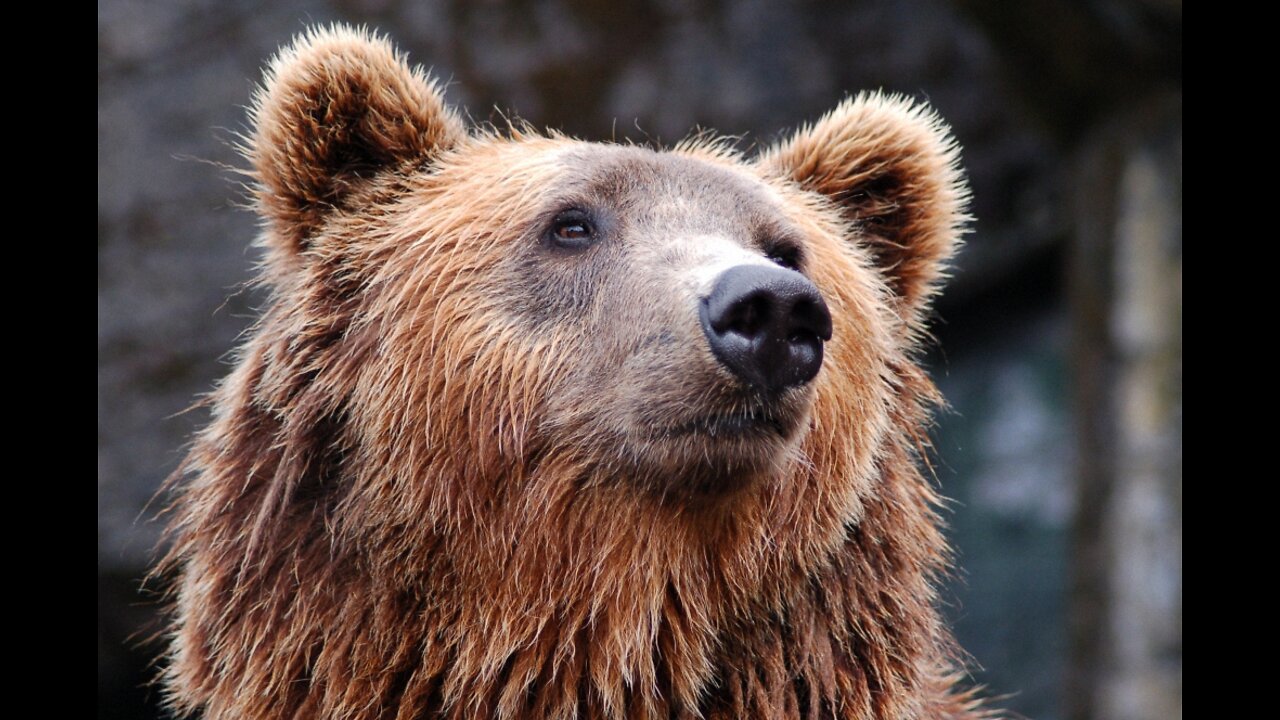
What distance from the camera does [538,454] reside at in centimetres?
372

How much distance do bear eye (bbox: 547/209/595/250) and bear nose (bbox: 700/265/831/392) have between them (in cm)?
71

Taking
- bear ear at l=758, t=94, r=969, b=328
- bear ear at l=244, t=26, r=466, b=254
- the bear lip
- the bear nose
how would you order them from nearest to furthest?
the bear nose
the bear lip
bear ear at l=244, t=26, r=466, b=254
bear ear at l=758, t=94, r=969, b=328

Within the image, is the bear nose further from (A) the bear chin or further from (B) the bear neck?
(B) the bear neck

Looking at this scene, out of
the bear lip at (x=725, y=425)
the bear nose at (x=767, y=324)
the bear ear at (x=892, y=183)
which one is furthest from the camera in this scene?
the bear ear at (x=892, y=183)

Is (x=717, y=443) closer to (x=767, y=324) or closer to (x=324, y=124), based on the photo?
(x=767, y=324)

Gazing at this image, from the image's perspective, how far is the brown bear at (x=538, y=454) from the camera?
3.60m

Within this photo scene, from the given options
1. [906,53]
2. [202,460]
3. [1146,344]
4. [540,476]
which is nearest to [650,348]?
[540,476]

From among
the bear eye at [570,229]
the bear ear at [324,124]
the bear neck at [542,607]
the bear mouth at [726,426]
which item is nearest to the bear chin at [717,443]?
the bear mouth at [726,426]

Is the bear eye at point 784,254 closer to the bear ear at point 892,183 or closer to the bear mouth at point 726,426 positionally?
the bear ear at point 892,183

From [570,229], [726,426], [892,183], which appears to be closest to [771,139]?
[892,183]

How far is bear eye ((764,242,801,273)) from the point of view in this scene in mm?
4172

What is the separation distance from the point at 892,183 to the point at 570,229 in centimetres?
147

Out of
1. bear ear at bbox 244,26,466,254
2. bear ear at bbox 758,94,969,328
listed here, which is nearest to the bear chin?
bear ear at bbox 758,94,969,328

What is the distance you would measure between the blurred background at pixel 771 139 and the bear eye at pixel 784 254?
12.6 feet
